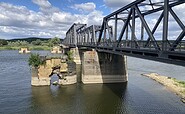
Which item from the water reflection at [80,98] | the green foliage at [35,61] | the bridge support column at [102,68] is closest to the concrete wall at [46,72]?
the green foliage at [35,61]

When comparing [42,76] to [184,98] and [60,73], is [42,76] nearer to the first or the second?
[60,73]

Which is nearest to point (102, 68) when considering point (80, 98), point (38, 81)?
point (80, 98)

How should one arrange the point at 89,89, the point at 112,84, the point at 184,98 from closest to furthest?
the point at 184,98 → the point at 89,89 → the point at 112,84

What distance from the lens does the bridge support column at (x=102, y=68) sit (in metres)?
47.3

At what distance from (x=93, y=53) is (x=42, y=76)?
11.7 metres

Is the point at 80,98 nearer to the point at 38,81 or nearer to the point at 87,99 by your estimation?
the point at 87,99

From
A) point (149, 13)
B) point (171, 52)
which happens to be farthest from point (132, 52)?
point (171, 52)

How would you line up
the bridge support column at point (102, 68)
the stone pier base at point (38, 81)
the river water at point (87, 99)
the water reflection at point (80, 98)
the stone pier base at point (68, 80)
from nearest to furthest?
the river water at point (87, 99) → the water reflection at point (80, 98) → the stone pier base at point (38, 81) → the stone pier base at point (68, 80) → the bridge support column at point (102, 68)

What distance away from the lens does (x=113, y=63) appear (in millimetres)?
48562

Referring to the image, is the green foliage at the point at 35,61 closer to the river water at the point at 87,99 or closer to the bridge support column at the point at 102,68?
the river water at the point at 87,99

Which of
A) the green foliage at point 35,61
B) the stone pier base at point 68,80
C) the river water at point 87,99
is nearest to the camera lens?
the river water at point 87,99

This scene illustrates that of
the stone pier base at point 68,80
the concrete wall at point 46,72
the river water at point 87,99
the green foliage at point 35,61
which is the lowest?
the river water at point 87,99

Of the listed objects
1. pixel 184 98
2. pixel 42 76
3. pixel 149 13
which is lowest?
pixel 184 98

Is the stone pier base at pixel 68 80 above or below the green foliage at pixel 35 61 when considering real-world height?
below
